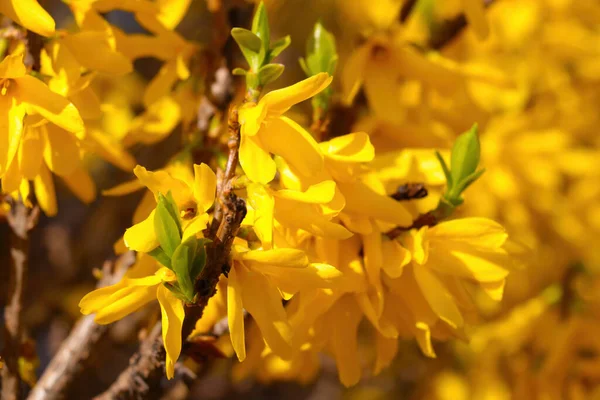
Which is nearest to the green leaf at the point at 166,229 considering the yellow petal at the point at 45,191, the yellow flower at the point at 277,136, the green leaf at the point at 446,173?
the yellow flower at the point at 277,136

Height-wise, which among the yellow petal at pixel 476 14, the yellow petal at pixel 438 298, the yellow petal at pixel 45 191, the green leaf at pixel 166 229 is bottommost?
the yellow petal at pixel 438 298

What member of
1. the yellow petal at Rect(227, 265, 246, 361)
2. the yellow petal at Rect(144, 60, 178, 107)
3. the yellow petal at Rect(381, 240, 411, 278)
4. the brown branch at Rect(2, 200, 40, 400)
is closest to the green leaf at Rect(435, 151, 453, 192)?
the yellow petal at Rect(381, 240, 411, 278)

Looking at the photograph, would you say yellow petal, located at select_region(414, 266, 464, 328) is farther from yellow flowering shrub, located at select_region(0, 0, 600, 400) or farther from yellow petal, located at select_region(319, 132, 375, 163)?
yellow petal, located at select_region(319, 132, 375, 163)

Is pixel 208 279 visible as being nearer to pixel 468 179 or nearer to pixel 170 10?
pixel 468 179

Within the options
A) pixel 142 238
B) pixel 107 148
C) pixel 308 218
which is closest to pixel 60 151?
pixel 107 148

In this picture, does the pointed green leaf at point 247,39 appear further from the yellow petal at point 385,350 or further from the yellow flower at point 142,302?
the yellow petal at point 385,350

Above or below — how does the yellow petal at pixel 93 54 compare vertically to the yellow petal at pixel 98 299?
above

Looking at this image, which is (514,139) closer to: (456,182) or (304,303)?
(456,182)
